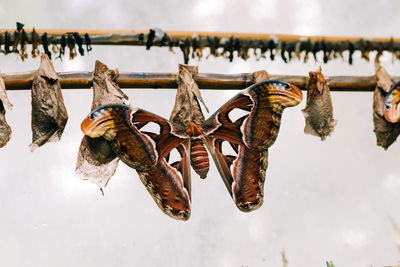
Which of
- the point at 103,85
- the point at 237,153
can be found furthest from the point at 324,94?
the point at 103,85

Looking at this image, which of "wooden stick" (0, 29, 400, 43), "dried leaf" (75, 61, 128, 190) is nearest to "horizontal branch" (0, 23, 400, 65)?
"wooden stick" (0, 29, 400, 43)

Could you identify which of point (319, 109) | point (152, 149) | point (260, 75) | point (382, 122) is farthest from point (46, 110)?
point (382, 122)

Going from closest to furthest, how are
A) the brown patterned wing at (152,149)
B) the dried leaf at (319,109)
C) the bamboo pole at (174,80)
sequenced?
the brown patterned wing at (152,149) < the bamboo pole at (174,80) < the dried leaf at (319,109)

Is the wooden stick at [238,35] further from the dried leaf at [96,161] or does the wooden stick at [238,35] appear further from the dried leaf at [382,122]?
the dried leaf at [96,161]

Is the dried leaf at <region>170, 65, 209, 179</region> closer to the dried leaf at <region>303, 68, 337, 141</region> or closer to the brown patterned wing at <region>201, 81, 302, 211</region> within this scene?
the brown patterned wing at <region>201, 81, 302, 211</region>

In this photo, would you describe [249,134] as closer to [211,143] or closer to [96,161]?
[211,143]

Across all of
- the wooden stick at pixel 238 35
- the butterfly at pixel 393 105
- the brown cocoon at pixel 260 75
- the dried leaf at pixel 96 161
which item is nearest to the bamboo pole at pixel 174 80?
the brown cocoon at pixel 260 75

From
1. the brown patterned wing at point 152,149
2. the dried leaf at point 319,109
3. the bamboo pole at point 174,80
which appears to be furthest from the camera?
the dried leaf at point 319,109
